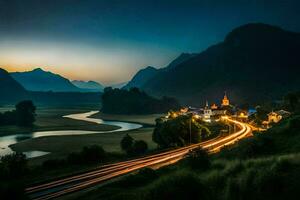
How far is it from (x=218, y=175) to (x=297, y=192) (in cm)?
445

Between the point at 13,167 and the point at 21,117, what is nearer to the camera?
the point at 13,167

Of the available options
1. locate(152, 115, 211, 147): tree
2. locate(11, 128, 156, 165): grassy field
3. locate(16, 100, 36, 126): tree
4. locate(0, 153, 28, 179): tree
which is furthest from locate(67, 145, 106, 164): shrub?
locate(16, 100, 36, 126): tree

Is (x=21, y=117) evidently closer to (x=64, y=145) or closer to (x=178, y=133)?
(x=64, y=145)

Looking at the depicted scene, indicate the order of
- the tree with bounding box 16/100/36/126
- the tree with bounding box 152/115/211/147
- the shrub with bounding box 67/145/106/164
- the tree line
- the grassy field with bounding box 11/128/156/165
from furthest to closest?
the tree line, the tree with bounding box 16/100/36/126, the grassy field with bounding box 11/128/156/165, the tree with bounding box 152/115/211/147, the shrub with bounding box 67/145/106/164

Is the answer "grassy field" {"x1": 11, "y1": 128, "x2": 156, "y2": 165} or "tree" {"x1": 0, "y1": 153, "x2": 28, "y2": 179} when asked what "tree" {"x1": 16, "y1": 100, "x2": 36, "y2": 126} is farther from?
"tree" {"x1": 0, "y1": 153, "x2": 28, "y2": 179}

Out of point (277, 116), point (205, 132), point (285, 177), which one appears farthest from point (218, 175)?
point (277, 116)

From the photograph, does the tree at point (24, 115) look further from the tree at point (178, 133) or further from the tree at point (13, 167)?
the tree at point (13, 167)

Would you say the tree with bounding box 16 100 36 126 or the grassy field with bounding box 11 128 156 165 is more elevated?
the tree with bounding box 16 100 36 126

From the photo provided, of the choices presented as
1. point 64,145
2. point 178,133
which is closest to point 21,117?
point 64,145

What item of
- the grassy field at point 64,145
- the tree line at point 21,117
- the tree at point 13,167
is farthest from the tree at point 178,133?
the tree line at point 21,117

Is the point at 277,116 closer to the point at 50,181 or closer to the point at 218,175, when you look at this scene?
the point at 50,181

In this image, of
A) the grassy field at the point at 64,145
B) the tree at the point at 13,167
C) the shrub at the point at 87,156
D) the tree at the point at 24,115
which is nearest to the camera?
the tree at the point at 13,167

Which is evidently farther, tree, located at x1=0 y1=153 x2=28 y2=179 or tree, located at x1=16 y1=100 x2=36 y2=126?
tree, located at x1=16 y1=100 x2=36 y2=126

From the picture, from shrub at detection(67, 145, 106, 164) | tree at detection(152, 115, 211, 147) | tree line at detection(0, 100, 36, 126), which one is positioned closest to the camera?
shrub at detection(67, 145, 106, 164)
